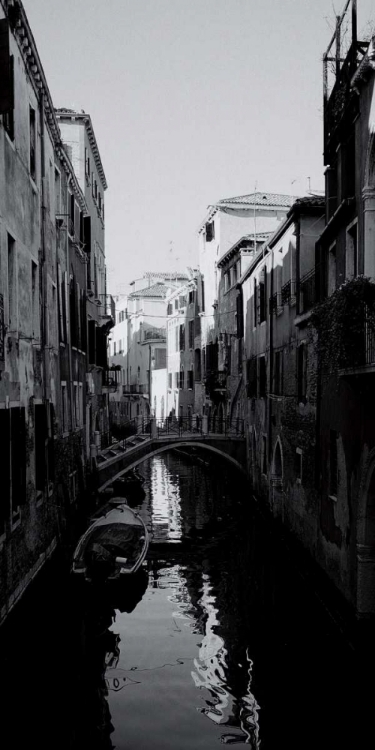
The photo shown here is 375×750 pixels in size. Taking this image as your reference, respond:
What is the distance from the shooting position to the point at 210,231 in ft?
127

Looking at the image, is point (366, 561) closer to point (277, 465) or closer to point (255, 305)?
point (277, 465)

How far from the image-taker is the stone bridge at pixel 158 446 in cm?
2595

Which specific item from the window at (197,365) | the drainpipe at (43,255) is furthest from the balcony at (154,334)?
the drainpipe at (43,255)

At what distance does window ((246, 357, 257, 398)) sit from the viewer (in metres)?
25.7

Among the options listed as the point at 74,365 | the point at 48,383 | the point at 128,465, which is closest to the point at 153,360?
the point at 128,465

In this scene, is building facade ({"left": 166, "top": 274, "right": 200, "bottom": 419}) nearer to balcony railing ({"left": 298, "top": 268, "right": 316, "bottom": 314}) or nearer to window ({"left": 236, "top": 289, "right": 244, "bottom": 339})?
window ({"left": 236, "top": 289, "right": 244, "bottom": 339})

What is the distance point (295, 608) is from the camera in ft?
44.8

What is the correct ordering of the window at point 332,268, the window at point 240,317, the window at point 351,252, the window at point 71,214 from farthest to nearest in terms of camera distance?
1. the window at point 240,317
2. the window at point 71,214
3. the window at point 332,268
4. the window at point 351,252

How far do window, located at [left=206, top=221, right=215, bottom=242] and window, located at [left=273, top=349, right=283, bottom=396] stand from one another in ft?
56.8

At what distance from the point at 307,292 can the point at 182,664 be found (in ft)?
27.7

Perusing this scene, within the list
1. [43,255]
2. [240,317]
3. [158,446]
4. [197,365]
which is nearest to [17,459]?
[43,255]

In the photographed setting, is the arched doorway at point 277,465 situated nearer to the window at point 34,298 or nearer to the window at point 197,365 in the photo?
the window at point 34,298

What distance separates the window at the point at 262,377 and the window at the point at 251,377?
36.4 inches

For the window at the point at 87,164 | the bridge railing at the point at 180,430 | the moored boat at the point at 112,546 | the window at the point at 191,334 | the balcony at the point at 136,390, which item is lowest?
the moored boat at the point at 112,546
